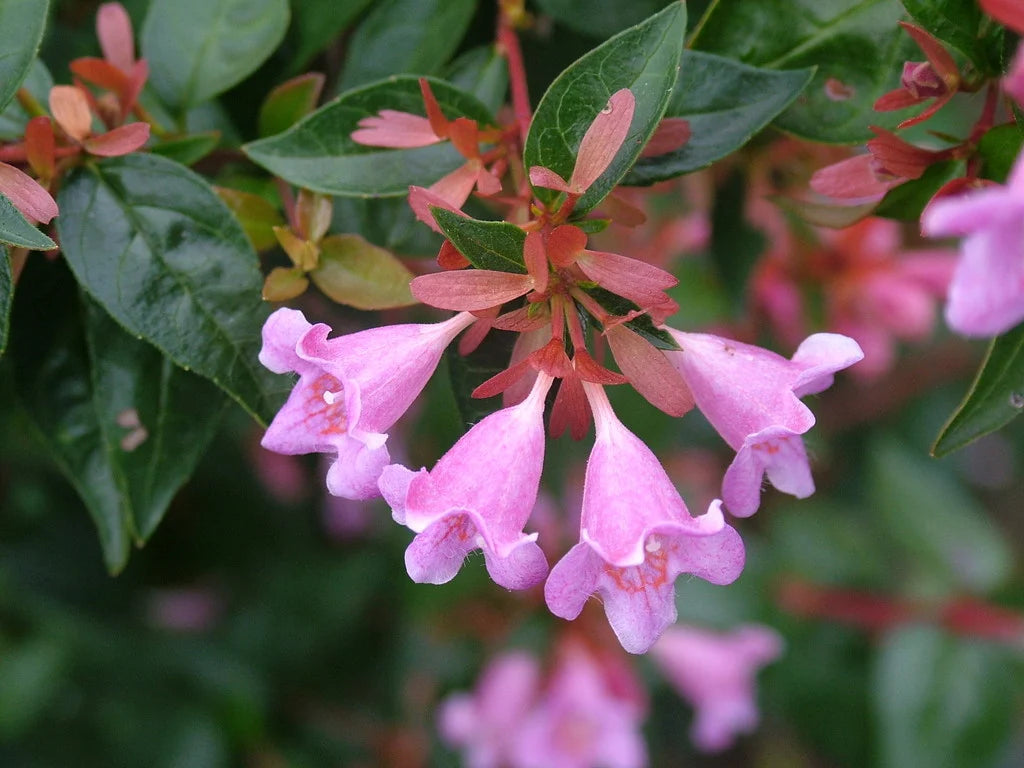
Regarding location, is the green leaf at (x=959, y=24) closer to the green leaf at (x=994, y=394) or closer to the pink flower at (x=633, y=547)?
the green leaf at (x=994, y=394)

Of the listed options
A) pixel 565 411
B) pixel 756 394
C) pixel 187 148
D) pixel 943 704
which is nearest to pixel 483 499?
pixel 565 411

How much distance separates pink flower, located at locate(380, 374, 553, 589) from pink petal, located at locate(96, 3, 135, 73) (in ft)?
1.68

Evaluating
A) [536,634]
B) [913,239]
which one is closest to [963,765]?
[536,634]

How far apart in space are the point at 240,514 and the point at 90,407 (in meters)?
1.14

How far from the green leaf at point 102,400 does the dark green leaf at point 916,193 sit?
582mm

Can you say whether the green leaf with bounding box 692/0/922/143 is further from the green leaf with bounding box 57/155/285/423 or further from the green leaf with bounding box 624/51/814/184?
the green leaf with bounding box 57/155/285/423

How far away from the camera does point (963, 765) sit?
1.65m

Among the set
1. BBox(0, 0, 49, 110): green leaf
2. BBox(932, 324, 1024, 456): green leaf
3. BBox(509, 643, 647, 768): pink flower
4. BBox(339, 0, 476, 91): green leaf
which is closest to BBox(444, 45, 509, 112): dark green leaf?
BBox(339, 0, 476, 91): green leaf

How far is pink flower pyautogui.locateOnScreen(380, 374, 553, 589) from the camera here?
0.59m

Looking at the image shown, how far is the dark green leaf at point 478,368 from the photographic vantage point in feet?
2.31

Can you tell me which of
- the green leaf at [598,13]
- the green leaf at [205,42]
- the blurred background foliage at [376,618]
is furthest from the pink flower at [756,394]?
the blurred background foliage at [376,618]

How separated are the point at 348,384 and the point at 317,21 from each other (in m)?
0.52

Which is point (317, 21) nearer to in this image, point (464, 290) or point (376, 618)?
point (464, 290)

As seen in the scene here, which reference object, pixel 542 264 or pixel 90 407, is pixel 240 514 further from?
pixel 542 264
